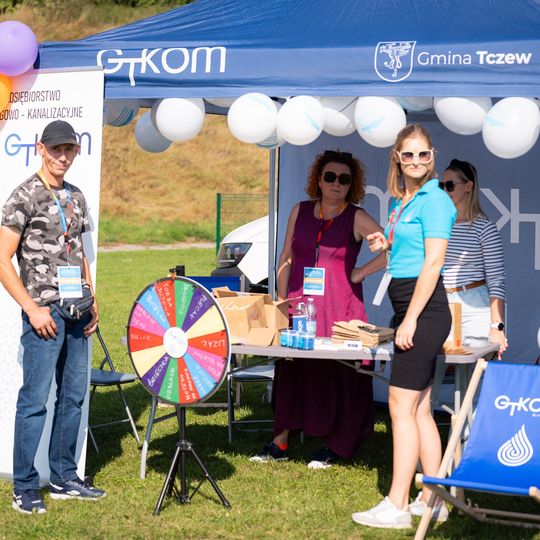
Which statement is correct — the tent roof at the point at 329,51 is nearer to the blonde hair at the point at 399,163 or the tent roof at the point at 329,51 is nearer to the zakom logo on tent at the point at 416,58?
the zakom logo on tent at the point at 416,58

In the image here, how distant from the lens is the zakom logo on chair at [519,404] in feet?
15.2

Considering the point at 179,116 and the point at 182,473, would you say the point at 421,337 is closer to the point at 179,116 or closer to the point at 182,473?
the point at 182,473

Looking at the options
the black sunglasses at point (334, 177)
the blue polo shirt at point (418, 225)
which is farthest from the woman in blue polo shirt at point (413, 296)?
the black sunglasses at point (334, 177)

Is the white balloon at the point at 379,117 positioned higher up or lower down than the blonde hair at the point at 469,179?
higher up

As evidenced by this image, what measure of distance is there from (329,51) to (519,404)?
1.89 metres

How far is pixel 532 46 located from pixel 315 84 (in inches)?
40.4

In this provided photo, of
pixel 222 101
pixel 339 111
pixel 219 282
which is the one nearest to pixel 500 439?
pixel 339 111

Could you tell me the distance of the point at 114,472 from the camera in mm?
5699

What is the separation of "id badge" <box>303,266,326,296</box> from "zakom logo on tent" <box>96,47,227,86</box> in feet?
3.85

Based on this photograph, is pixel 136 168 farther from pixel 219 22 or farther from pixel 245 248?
pixel 219 22

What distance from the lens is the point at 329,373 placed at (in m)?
5.83

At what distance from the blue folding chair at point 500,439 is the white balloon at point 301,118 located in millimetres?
1469

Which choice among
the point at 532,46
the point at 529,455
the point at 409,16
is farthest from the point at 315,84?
the point at 529,455

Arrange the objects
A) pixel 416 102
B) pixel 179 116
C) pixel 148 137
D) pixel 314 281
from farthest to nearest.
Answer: pixel 148 137, pixel 314 281, pixel 179 116, pixel 416 102
